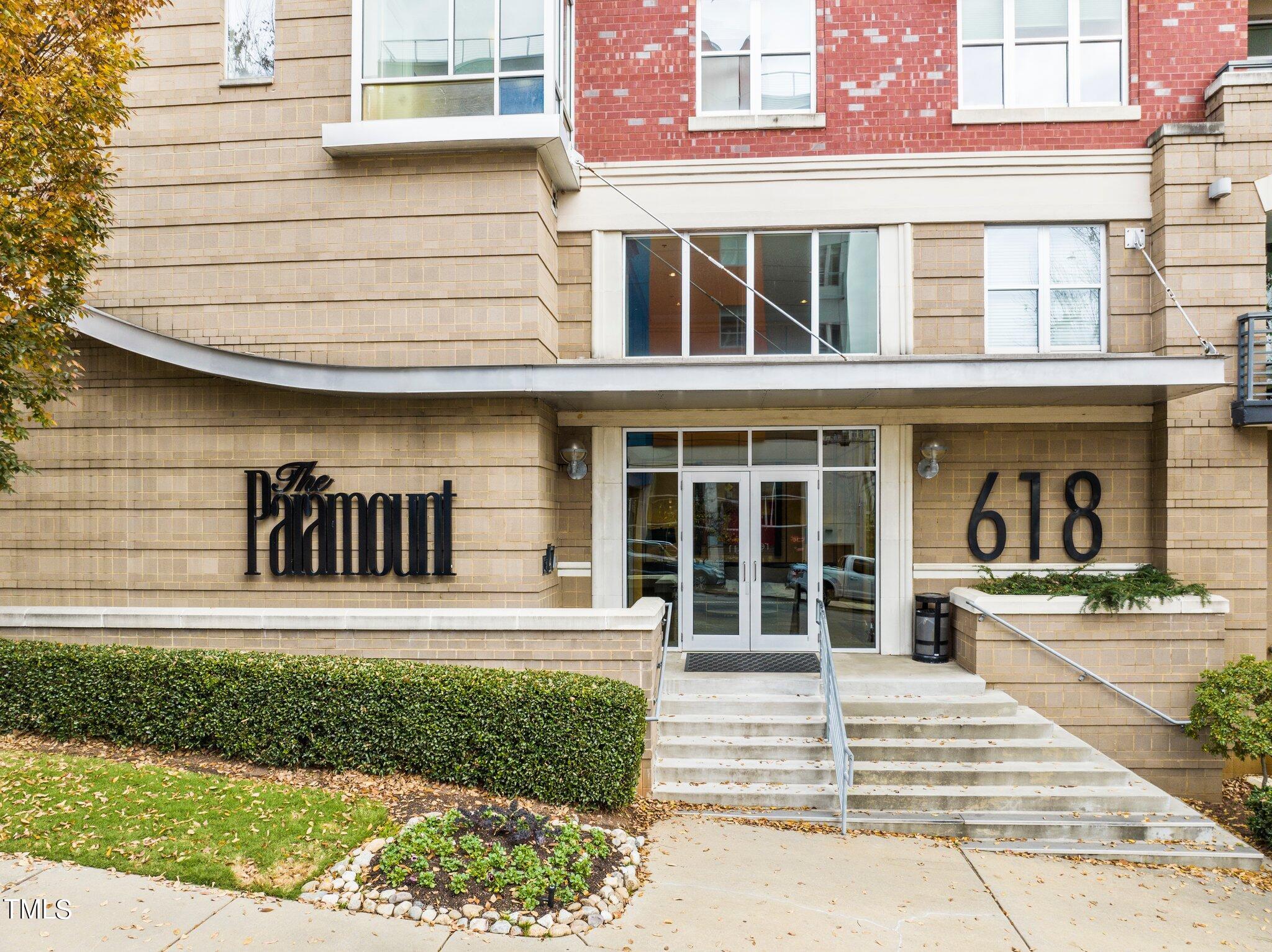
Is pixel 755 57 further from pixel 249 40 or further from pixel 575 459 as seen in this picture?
pixel 249 40

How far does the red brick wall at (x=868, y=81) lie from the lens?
1050 cm

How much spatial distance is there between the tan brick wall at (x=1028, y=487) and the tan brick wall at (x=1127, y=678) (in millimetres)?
1498

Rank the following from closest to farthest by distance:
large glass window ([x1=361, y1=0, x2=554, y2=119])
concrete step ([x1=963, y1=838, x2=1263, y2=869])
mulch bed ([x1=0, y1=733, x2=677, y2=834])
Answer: mulch bed ([x1=0, y1=733, x2=677, y2=834])
concrete step ([x1=963, y1=838, x2=1263, y2=869])
large glass window ([x1=361, y1=0, x2=554, y2=119])

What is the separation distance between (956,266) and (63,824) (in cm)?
1134

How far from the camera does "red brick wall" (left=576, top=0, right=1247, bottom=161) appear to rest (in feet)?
34.4

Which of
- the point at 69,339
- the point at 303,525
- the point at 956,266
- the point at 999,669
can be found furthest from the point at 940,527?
the point at 69,339

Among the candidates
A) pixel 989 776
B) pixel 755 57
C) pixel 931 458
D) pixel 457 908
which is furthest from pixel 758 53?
pixel 457 908

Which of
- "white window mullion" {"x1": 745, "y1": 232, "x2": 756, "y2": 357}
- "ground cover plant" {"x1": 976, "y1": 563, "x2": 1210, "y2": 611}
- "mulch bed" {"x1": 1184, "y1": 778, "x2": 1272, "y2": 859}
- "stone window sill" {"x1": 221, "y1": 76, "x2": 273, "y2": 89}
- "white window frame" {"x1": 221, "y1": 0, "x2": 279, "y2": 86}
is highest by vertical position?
"white window frame" {"x1": 221, "y1": 0, "x2": 279, "y2": 86}

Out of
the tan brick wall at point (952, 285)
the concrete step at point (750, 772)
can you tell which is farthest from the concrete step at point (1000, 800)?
the tan brick wall at point (952, 285)

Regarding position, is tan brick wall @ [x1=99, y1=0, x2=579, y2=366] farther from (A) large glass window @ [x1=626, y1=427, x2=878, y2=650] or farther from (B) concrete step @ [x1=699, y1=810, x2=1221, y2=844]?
(B) concrete step @ [x1=699, y1=810, x2=1221, y2=844]

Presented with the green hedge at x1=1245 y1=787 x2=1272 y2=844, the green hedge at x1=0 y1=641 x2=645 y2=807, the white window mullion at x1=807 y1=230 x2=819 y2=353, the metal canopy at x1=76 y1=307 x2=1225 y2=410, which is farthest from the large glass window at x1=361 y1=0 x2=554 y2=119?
the green hedge at x1=1245 y1=787 x2=1272 y2=844

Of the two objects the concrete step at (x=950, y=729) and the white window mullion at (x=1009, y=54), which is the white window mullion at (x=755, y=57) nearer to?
the white window mullion at (x=1009, y=54)

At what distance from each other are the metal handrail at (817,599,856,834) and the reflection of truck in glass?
1.68m

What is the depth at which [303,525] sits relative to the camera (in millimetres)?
9883
